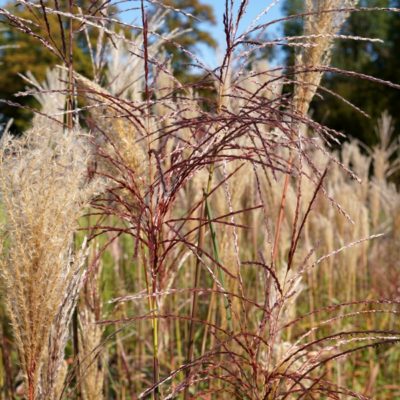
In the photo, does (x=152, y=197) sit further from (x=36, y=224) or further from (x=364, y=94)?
(x=364, y=94)

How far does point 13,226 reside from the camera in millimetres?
1299

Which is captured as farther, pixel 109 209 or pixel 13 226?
pixel 109 209

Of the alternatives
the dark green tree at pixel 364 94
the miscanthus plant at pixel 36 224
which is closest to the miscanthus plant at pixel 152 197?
the miscanthus plant at pixel 36 224

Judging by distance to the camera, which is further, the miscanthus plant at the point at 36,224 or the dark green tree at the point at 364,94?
the dark green tree at the point at 364,94

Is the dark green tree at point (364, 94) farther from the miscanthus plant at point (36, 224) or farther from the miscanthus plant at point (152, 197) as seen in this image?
the miscanthus plant at point (36, 224)

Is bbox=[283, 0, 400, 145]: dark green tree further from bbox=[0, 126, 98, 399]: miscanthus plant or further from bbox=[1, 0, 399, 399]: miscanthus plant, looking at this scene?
bbox=[0, 126, 98, 399]: miscanthus plant

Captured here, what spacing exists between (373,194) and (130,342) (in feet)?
9.17

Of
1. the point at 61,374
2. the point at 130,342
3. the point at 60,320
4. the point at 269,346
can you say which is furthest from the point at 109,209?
the point at 130,342

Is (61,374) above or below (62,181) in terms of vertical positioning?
below

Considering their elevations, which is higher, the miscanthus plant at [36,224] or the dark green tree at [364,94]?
the dark green tree at [364,94]

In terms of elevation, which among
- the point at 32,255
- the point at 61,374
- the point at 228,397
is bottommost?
the point at 228,397

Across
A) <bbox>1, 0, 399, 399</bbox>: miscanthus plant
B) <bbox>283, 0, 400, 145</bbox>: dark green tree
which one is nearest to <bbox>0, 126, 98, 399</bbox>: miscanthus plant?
<bbox>1, 0, 399, 399</bbox>: miscanthus plant

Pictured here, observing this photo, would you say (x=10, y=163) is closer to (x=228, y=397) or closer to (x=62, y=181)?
(x=62, y=181)

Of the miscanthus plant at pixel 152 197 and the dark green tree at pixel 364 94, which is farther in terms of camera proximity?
the dark green tree at pixel 364 94
